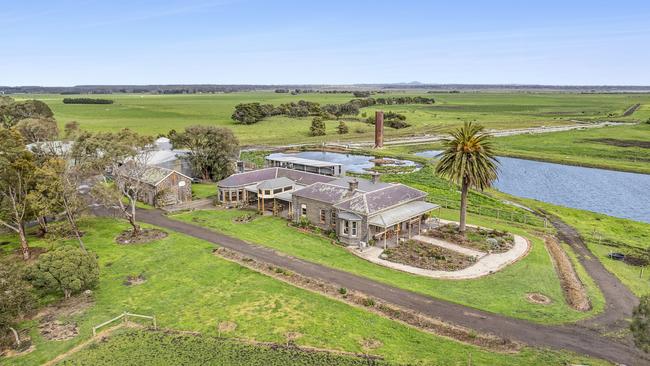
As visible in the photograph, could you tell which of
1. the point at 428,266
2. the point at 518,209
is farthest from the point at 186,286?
the point at 518,209

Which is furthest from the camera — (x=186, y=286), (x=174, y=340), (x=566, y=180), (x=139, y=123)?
(x=139, y=123)

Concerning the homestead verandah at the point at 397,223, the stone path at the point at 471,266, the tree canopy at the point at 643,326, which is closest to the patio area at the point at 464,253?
the stone path at the point at 471,266

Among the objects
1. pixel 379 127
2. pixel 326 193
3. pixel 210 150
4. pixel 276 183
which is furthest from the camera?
pixel 379 127

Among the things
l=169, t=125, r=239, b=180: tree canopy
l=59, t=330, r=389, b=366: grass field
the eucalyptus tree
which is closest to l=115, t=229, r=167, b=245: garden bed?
the eucalyptus tree

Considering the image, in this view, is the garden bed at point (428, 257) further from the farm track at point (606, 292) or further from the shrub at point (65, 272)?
the shrub at point (65, 272)

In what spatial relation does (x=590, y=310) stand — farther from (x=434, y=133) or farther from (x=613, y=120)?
(x=613, y=120)

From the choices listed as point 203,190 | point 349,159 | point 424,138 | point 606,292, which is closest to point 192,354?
point 606,292

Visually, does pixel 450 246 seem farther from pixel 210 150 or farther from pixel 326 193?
pixel 210 150
